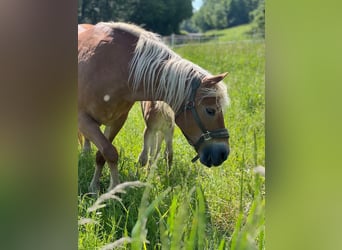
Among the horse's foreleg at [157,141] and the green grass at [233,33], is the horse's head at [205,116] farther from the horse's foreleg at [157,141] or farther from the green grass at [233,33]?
the green grass at [233,33]

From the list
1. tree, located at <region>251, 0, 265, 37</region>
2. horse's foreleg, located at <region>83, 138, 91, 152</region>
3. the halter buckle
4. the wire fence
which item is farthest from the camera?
tree, located at <region>251, 0, 265, 37</region>

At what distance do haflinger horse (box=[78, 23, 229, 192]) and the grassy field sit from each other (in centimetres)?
8

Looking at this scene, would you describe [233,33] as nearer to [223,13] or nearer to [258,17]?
[258,17]

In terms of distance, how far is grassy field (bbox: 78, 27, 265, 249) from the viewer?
1.18 meters

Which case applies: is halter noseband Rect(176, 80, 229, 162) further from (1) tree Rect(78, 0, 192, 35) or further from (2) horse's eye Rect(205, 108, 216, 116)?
(1) tree Rect(78, 0, 192, 35)

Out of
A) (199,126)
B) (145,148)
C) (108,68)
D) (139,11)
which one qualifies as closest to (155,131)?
(145,148)

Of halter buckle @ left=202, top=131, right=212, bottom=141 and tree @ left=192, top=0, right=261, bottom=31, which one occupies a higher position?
tree @ left=192, top=0, right=261, bottom=31

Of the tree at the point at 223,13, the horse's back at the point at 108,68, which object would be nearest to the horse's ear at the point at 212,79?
the horse's back at the point at 108,68

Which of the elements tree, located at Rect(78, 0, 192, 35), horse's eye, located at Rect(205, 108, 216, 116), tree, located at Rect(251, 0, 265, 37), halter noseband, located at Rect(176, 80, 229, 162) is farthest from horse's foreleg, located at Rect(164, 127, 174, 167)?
tree, located at Rect(251, 0, 265, 37)

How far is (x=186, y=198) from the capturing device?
52.4 inches

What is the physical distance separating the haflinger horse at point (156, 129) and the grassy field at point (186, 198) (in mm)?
40

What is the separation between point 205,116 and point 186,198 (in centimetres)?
107
